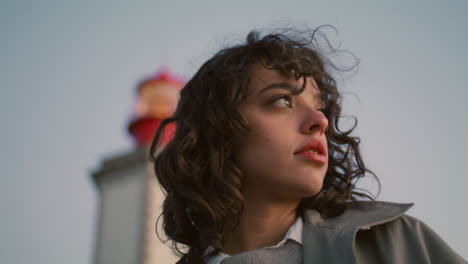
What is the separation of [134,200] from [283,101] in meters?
11.4

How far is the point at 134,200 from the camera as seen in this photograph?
12805 mm

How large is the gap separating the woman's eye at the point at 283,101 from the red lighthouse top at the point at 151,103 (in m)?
12.9

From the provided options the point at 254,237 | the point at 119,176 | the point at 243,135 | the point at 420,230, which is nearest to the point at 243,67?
the point at 243,135

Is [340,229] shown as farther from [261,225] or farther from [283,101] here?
[283,101]

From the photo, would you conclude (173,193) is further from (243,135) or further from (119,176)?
(119,176)

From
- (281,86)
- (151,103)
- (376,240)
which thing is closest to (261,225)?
(376,240)

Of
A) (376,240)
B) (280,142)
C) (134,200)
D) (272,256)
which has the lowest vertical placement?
(134,200)

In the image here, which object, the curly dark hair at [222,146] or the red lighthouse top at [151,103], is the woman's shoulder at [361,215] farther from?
the red lighthouse top at [151,103]

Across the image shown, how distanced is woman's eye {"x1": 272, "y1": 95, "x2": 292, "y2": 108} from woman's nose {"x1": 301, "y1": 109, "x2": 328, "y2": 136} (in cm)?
10

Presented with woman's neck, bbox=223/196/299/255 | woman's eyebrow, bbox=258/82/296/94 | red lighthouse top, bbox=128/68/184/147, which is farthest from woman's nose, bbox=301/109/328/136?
red lighthouse top, bbox=128/68/184/147

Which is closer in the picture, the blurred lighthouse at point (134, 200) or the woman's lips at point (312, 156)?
the woman's lips at point (312, 156)

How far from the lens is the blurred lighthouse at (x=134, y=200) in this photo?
11.9 meters

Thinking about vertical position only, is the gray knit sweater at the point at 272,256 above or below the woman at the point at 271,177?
below

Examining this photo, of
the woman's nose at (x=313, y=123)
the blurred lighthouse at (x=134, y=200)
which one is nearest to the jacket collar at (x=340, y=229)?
the woman's nose at (x=313, y=123)
